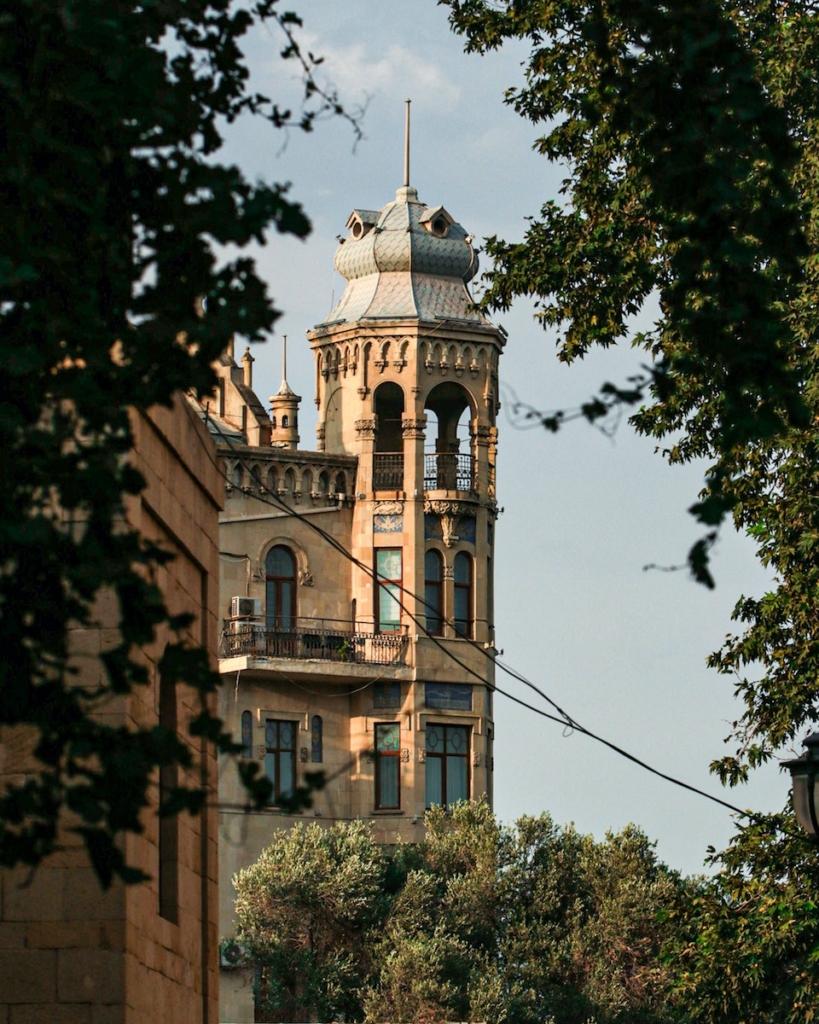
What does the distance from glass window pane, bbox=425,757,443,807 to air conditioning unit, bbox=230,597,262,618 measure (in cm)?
573

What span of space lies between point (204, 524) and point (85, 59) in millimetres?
9913

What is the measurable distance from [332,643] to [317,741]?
2.43 meters

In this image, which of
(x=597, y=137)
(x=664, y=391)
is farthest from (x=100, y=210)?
(x=597, y=137)

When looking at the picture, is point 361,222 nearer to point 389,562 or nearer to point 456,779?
point 389,562

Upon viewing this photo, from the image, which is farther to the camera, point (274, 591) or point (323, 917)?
point (274, 591)

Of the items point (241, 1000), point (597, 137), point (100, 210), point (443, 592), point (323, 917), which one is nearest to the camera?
point (100, 210)

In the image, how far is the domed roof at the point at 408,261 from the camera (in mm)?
62781

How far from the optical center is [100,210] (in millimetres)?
9242

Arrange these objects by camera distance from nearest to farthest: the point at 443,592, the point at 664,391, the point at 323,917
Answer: the point at 664,391
the point at 323,917
the point at 443,592

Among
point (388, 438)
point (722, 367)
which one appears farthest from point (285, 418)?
point (722, 367)

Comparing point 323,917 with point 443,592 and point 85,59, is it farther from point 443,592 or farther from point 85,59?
point 85,59

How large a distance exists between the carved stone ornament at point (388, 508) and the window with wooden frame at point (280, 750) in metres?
5.64

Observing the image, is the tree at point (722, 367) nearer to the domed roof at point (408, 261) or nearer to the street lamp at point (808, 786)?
the street lamp at point (808, 786)

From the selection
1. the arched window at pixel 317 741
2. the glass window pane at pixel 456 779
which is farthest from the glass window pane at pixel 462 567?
the arched window at pixel 317 741
